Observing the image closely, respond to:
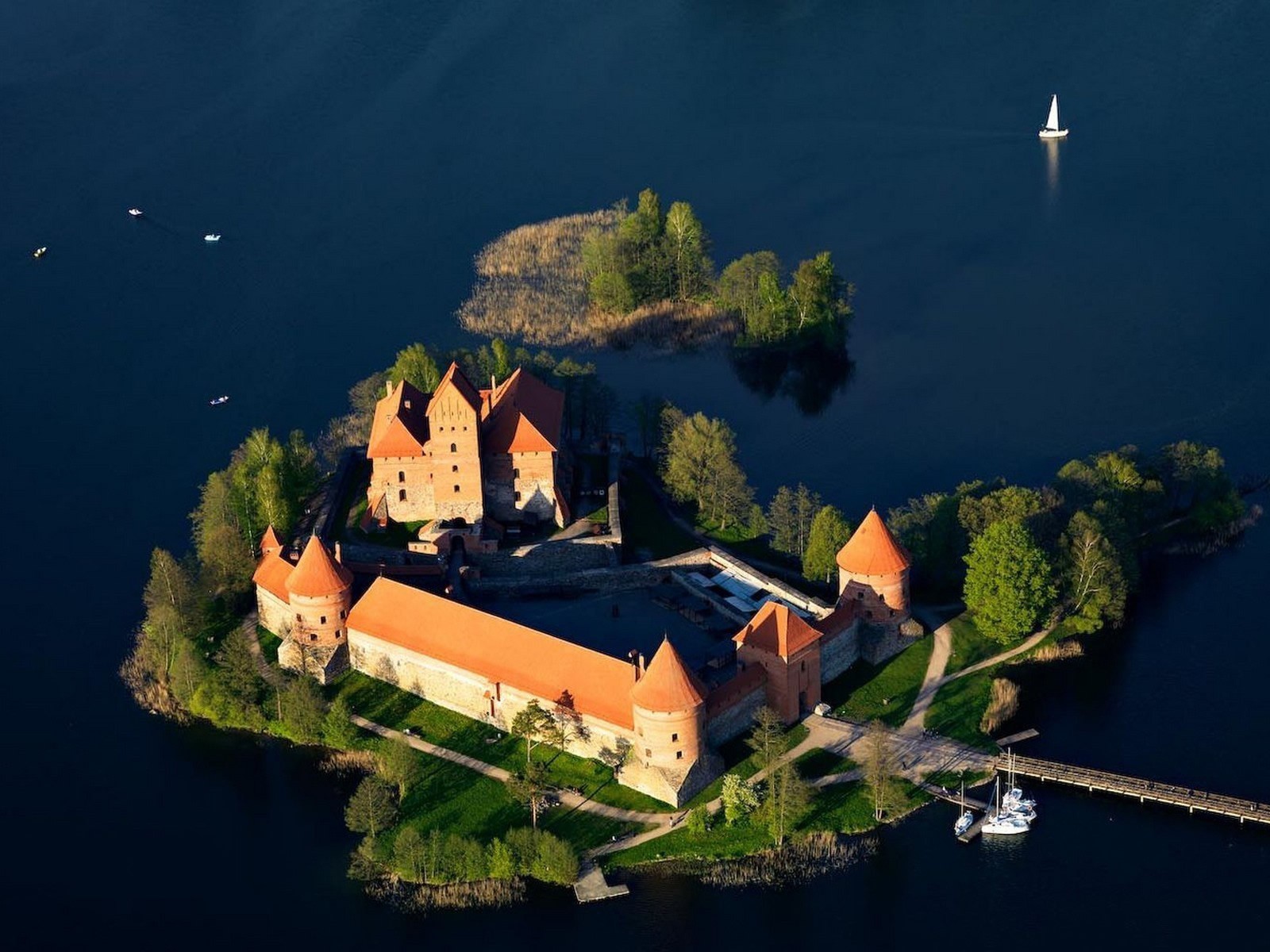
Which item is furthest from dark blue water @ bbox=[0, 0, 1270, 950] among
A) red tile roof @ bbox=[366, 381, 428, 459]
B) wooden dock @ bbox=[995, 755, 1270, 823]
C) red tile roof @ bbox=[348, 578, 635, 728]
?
A: red tile roof @ bbox=[366, 381, 428, 459]

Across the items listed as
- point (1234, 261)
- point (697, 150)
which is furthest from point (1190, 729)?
point (697, 150)

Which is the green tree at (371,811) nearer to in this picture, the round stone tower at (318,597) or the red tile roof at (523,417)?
the round stone tower at (318,597)

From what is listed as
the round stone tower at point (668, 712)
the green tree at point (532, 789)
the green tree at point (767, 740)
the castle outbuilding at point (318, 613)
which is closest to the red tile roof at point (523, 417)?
the castle outbuilding at point (318, 613)

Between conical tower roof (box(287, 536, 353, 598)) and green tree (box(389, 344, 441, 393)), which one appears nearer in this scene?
conical tower roof (box(287, 536, 353, 598))

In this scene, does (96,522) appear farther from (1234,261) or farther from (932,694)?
(1234,261)

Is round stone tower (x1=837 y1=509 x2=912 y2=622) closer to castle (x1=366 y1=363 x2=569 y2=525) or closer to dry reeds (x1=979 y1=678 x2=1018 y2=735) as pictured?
dry reeds (x1=979 y1=678 x2=1018 y2=735)

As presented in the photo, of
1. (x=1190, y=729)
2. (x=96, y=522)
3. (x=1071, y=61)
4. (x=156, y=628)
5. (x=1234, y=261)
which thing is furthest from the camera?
(x=1071, y=61)
